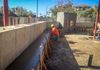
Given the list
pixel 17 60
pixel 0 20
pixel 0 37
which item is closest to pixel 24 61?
pixel 17 60

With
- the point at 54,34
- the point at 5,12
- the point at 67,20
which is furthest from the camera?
the point at 67,20

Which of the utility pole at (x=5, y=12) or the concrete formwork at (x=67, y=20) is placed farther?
the concrete formwork at (x=67, y=20)

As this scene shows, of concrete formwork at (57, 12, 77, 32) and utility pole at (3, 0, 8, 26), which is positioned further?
concrete formwork at (57, 12, 77, 32)

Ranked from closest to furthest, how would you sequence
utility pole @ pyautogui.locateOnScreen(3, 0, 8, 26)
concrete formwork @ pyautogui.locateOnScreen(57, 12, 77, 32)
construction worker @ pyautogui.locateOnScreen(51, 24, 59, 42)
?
utility pole @ pyautogui.locateOnScreen(3, 0, 8, 26) → construction worker @ pyautogui.locateOnScreen(51, 24, 59, 42) → concrete formwork @ pyautogui.locateOnScreen(57, 12, 77, 32)

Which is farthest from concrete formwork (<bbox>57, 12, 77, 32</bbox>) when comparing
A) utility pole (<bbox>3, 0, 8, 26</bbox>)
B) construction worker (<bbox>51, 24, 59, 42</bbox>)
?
utility pole (<bbox>3, 0, 8, 26</bbox>)

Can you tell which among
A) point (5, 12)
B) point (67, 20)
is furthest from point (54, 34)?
point (67, 20)

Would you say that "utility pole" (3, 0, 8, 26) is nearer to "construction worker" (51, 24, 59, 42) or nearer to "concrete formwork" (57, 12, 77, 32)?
"construction worker" (51, 24, 59, 42)

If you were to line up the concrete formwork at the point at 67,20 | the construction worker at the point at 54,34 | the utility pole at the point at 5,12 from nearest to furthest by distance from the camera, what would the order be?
the utility pole at the point at 5,12
the construction worker at the point at 54,34
the concrete formwork at the point at 67,20

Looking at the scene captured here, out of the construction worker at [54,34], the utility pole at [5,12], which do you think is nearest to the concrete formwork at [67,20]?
the construction worker at [54,34]

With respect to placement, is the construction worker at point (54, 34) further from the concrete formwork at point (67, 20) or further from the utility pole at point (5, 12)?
the concrete formwork at point (67, 20)

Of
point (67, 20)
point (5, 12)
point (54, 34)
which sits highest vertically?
point (5, 12)

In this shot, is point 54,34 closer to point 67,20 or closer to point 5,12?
point 5,12

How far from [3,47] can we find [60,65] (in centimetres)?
355

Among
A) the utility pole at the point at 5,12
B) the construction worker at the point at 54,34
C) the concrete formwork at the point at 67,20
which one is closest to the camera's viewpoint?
the utility pole at the point at 5,12
